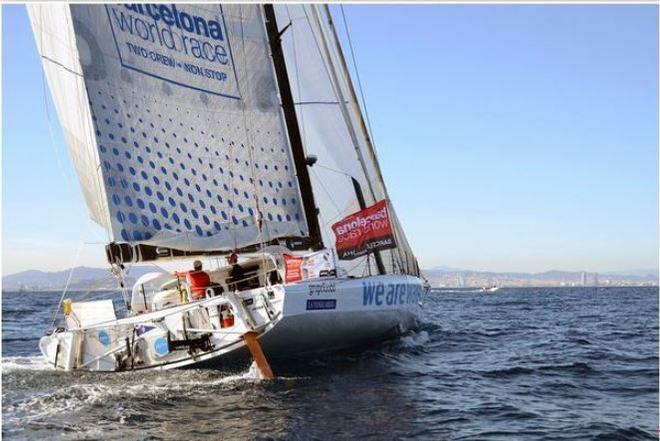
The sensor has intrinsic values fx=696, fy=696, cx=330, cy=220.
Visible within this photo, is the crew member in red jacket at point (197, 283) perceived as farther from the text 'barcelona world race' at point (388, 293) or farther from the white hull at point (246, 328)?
the text 'barcelona world race' at point (388, 293)

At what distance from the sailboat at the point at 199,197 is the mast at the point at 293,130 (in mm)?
31

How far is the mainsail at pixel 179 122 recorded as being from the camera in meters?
13.3

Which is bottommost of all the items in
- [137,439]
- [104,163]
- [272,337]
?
[137,439]

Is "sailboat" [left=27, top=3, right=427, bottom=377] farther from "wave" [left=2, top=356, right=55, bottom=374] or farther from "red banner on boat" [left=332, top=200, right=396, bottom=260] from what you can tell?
"wave" [left=2, top=356, right=55, bottom=374]

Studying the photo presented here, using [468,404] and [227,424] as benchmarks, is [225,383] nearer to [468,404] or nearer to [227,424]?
[227,424]

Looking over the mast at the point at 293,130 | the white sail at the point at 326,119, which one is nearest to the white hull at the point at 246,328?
the mast at the point at 293,130

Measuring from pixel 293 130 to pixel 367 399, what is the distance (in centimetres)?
691

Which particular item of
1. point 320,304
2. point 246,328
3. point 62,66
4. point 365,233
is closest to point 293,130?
point 365,233

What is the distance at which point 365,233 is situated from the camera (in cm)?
1341

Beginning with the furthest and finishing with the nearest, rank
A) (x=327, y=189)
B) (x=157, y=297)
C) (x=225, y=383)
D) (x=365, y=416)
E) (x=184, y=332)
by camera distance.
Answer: (x=327, y=189) < (x=157, y=297) < (x=184, y=332) < (x=225, y=383) < (x=365, y=416)

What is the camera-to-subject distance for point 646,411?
9625 mm

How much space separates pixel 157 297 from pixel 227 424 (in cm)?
608

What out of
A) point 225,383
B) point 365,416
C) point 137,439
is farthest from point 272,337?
point 137,439

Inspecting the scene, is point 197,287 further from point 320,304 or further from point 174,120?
point 174,120
